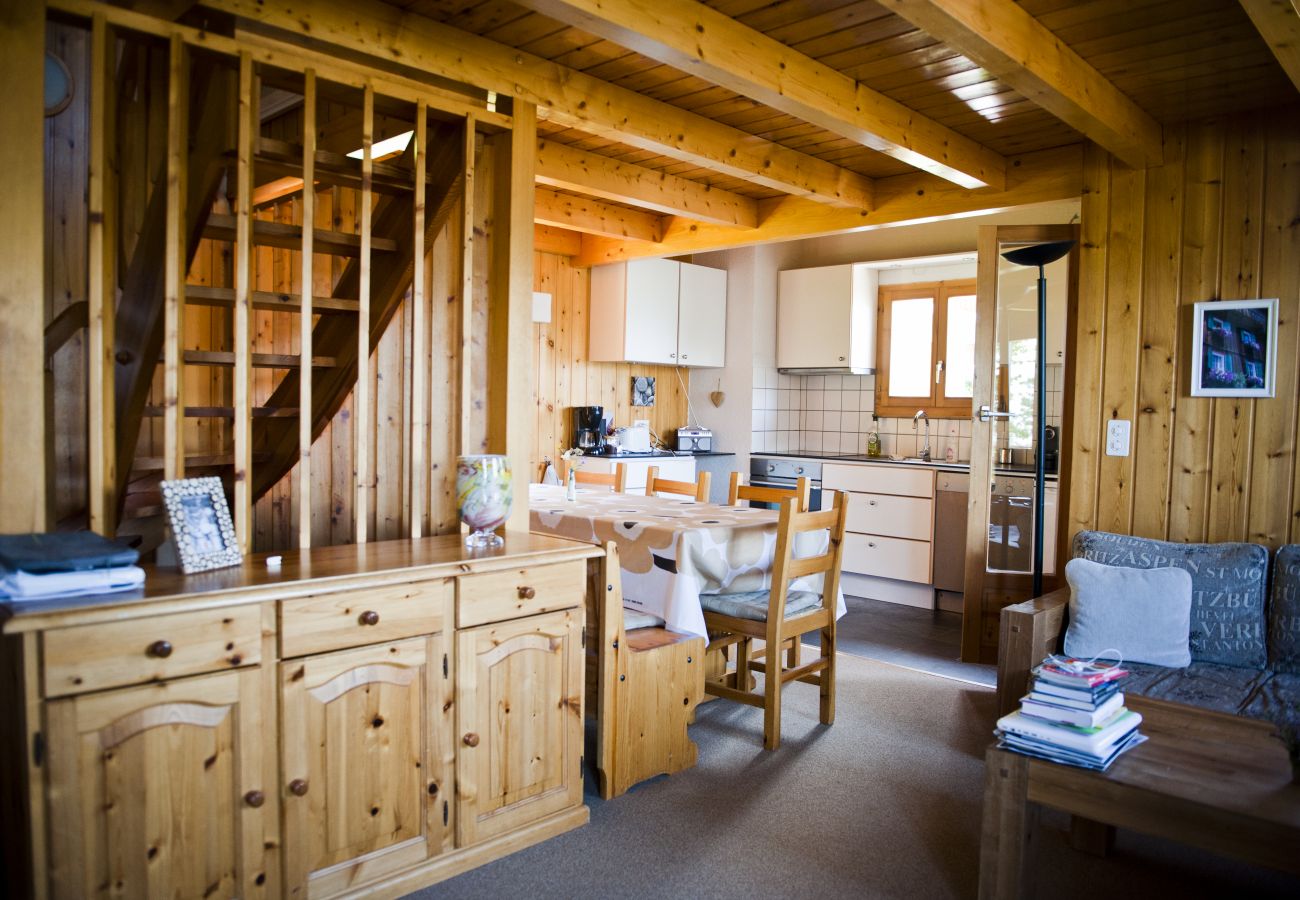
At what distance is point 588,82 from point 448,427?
54.7 inches

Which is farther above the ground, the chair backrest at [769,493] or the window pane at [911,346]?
the window pane at [911,346]

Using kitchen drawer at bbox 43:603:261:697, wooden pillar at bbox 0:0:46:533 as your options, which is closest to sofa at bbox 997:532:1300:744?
kitchen drawer at bbox 43:603:261:697

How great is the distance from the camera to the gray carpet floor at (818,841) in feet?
7.62

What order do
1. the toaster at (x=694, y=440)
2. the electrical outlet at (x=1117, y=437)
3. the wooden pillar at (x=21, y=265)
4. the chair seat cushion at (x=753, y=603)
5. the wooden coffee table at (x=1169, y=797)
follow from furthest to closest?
the toaster at (x=694, y=440) → the electrical outlet at (x=1117, y=437) → the chair seat cushion at (x=753, y=603) → the wooden pillar at (x=21, y=265) → the wooden coffee table at (x=1169, y=797)

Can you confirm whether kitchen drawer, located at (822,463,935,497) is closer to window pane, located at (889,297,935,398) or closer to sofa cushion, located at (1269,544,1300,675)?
window pane, located at (889,297,935,398)

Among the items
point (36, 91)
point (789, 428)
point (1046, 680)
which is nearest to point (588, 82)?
point (36, 91)

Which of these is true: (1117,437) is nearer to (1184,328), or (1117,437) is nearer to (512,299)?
(1184,328)

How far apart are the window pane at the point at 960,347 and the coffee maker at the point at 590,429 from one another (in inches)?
94.0

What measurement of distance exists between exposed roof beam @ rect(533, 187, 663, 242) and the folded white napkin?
11.1 ft

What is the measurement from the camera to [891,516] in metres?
5.73

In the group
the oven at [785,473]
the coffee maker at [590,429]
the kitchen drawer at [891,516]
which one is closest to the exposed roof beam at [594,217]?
the coffee maker at [590,429]

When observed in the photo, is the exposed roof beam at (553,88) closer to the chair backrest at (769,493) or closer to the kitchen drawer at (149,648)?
the chair backrest at (769,493)

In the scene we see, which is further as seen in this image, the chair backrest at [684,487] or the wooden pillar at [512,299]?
the chair backrest at [684,487]

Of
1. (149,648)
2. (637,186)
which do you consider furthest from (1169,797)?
(637,186)
